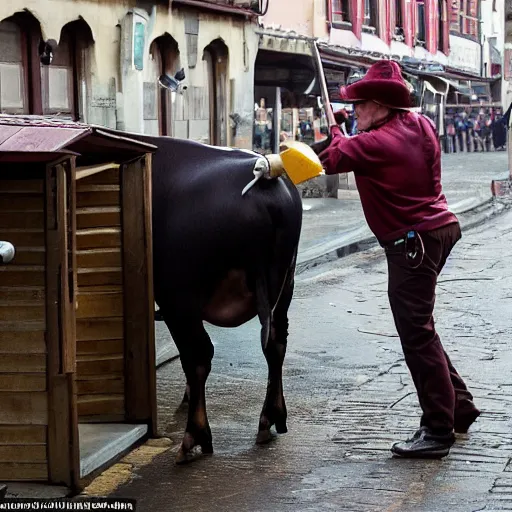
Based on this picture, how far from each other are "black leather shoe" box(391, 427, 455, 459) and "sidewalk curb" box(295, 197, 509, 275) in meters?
7.43

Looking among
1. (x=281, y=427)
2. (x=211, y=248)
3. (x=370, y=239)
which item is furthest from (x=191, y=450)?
(x=370, y=239)

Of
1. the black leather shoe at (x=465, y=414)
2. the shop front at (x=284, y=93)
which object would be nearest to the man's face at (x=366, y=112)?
the black leather shoe at (x=465, y=414)

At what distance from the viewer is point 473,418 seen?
269 inches

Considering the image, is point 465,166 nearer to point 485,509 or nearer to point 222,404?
point 222,404

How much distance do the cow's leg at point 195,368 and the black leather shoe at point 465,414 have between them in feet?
4.10

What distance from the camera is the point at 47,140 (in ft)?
18.0

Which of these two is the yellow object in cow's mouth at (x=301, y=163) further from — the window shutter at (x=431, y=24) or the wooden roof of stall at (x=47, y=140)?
the window shutter at (x=431, y=24)

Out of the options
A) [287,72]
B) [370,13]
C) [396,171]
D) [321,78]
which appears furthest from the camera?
[370,13]

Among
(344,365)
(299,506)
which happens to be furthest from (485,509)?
(344,365)

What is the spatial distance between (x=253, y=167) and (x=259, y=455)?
139cm

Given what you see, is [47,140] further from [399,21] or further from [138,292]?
[399,21]

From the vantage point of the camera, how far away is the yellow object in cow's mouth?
20.1 feet

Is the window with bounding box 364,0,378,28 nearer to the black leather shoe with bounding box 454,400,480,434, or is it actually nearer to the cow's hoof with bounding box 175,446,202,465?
the black leather shoe with bounding box 454,400,480,434

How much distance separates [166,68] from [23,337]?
1484cm
